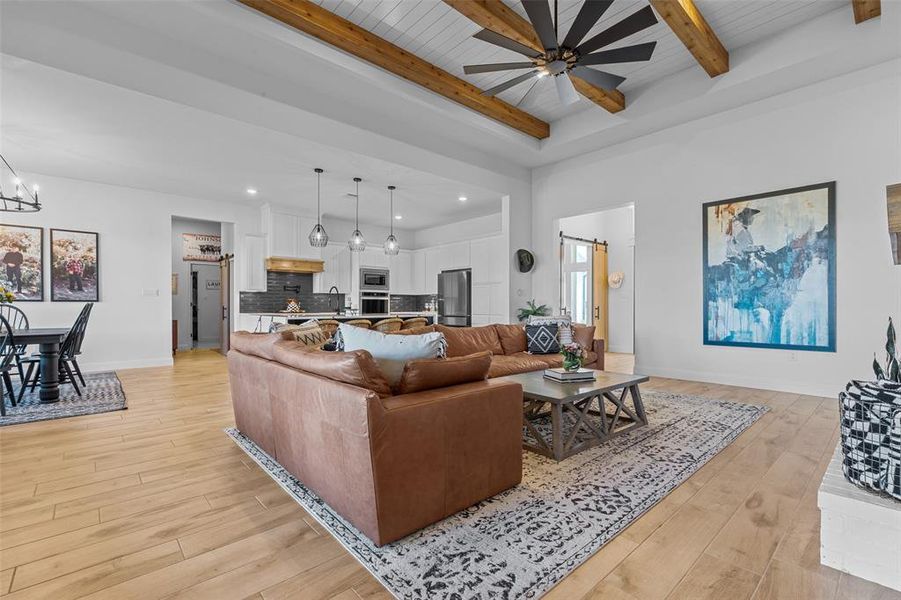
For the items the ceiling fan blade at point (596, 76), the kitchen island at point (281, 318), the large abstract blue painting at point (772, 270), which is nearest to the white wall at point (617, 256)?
the large abstract blue painting at point (772, 270)

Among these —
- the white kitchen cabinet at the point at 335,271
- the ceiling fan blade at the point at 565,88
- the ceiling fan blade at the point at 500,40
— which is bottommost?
the white kitchen cabinet at the point at 335,271

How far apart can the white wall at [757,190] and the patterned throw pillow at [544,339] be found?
1675 millimetres

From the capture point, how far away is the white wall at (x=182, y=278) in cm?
888

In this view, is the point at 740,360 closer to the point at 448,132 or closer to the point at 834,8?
the point at 834,8

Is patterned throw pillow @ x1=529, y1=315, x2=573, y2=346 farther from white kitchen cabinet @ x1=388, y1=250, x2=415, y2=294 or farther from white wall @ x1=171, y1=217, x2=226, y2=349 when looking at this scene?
white wall @ x1=171, y1=217, x2=226, y2=349

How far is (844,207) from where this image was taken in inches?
161

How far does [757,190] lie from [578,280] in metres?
4.00

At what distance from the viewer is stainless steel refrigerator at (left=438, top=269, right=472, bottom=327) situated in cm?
810

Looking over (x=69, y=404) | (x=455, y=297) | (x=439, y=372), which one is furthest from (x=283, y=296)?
(x=439, y=372)

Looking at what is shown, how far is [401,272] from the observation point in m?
9.48

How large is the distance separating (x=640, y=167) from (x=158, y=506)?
603 cm

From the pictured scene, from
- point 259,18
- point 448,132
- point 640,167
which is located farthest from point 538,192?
point 259,18

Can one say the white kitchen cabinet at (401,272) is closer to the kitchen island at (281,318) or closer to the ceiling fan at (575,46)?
the kitchen island at (281,318)

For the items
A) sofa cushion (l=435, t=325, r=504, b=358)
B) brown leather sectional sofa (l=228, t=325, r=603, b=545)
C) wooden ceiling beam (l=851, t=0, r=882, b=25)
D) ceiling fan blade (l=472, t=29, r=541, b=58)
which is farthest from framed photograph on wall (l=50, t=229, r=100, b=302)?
wooden ceiling beam (l=851, t=0, r=882, b=25)
